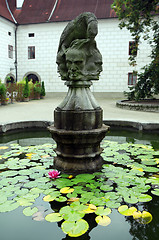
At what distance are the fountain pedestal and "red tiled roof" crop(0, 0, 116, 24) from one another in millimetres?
16875

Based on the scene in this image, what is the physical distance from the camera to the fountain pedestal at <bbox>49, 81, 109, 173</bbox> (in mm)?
2873

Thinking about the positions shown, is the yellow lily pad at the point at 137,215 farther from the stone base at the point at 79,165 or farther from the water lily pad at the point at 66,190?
the stone base at the point at 79,165

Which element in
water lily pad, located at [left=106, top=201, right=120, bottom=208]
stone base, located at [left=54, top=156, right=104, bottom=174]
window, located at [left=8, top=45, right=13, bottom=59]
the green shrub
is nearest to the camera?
water lily pad, located at [left=106, top=201, right=120, bottom=208]

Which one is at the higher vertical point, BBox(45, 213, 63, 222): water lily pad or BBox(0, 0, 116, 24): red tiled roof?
BBox(0, 0, 116, 24): red tiled roof

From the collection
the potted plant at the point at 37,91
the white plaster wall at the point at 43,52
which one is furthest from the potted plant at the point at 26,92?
the white plaster wall at the point at 43,52

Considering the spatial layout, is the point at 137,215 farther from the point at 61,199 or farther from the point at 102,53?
the point at 102,53

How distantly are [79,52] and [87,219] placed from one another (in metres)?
2.02

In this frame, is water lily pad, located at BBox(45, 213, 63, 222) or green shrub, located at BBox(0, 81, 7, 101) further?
green shrub, located at BBox(0, 81, 7, 101)

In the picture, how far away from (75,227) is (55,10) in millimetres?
20949

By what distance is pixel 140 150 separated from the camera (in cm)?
403

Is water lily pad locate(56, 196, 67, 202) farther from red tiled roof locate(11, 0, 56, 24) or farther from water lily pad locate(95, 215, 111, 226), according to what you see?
red tiled roof locate(11, 0, 56, 24)

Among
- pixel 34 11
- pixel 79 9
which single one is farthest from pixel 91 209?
pixel 34 11

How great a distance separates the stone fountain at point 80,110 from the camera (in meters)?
2.87

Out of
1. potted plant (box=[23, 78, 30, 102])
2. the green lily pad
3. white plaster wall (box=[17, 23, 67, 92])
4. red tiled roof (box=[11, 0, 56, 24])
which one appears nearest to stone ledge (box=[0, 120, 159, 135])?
the green lily pad
